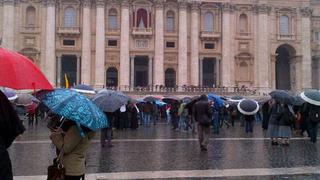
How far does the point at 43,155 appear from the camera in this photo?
476 inches

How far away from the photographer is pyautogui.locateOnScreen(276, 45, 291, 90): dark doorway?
51.3 meters

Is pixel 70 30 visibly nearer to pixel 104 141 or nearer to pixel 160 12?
pixel 160 12

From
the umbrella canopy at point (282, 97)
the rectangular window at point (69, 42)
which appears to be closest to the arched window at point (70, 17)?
the rectangular window at point (69, 42)

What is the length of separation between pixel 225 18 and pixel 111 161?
122 feet

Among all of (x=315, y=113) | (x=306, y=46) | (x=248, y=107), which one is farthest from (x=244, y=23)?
(x=315, y=113)

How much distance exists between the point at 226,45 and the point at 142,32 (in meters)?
7.78

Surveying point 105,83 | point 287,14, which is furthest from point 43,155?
point 287,14

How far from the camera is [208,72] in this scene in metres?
49.2

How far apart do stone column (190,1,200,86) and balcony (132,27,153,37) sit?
3935mm

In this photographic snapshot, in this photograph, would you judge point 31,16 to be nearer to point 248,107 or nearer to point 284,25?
point 284,25

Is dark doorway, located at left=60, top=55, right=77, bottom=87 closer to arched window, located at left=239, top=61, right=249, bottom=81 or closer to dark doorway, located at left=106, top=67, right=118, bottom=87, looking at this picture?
dark doorway, located at left=106, top=67, right=118, bottom=87

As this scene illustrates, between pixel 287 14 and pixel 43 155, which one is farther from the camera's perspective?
pixel 287 14

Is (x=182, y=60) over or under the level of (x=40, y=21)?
under

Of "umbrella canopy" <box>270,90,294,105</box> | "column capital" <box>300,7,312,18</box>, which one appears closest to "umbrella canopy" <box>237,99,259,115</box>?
"umbrella canopy" <box>270,90,294,105</box>
